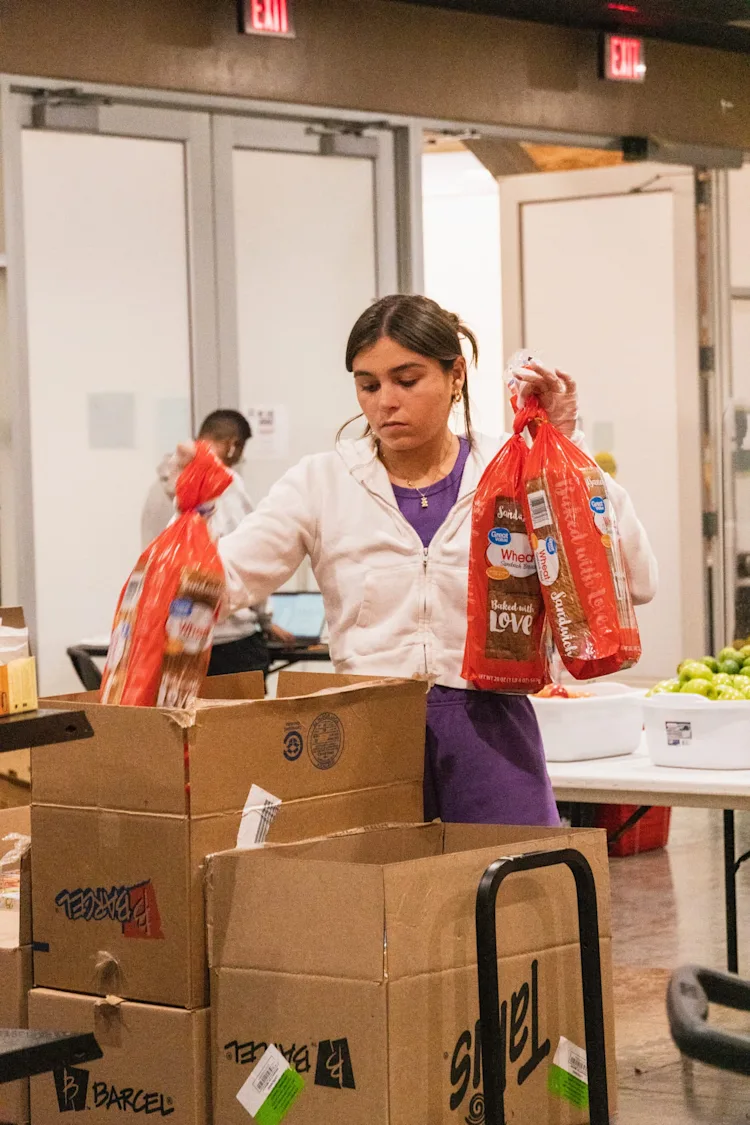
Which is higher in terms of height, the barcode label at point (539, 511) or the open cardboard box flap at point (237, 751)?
the barcode label at point (539, 511)

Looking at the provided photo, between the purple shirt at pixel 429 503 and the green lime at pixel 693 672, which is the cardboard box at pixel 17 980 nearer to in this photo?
the purple shirt at pixel 429 503

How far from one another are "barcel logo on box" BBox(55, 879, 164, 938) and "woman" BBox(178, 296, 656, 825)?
0.47 meters

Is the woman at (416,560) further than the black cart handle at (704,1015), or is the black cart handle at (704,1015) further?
the woman at (416,560)

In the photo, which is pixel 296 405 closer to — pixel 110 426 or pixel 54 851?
pixel 110 426

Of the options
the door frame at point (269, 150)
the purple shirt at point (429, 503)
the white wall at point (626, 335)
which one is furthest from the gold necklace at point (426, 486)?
→ the white wall at point (626, 335)

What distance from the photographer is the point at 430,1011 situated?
2037 mm

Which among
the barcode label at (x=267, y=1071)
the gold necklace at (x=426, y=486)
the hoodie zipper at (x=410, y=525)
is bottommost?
the barcode label at (x=267, y=1071)

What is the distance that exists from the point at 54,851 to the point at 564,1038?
76cm

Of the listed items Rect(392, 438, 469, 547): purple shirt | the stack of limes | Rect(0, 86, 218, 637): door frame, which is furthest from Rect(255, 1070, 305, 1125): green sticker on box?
Rect(0, 86, 218, 637): door frame

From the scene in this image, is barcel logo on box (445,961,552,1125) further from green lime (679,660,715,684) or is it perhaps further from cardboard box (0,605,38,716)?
green lime (679,660,715,684)

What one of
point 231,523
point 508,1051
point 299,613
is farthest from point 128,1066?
point 299,613

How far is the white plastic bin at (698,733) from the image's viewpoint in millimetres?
3305

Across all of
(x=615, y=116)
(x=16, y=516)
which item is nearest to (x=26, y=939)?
(x=16, y=516)

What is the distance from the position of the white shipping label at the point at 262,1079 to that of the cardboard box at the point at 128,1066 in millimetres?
75
